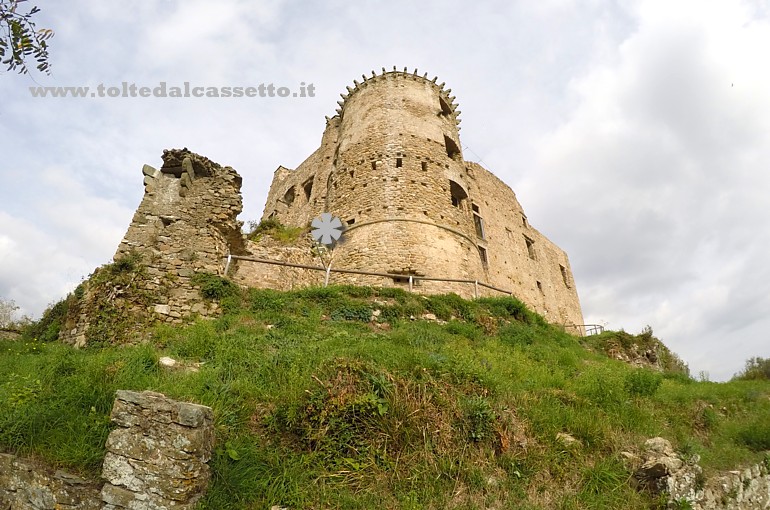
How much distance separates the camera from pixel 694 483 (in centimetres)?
448

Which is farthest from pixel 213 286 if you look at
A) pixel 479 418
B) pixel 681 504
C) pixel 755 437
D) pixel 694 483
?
pixel 755 437

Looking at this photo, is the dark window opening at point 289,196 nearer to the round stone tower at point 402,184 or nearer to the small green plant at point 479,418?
the round stone tower at point 402,184

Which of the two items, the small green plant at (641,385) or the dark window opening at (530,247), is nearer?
the small green plant at (641,385)

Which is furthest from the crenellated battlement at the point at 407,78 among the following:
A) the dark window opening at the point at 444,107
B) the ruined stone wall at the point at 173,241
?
the ruined stone wall at the point at 173,241

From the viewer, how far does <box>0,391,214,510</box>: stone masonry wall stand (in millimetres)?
3312

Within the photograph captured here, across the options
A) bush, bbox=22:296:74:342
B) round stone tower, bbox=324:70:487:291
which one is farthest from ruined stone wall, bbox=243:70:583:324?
bush, bbox=22:296:74:342

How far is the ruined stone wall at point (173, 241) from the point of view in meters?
7.30

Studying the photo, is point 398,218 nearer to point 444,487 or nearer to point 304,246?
point 304,246

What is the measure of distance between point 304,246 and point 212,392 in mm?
8863

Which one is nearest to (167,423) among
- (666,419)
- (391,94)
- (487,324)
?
(666,419)

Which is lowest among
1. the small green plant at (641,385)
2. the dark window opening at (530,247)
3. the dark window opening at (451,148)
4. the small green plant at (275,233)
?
the small green plant at (641,385)

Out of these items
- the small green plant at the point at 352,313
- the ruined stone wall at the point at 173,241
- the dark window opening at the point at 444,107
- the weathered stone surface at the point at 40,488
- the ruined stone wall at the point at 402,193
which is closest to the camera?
the weathered stone surface at the point at 40,488

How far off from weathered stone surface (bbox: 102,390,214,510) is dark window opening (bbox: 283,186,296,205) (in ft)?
64.7

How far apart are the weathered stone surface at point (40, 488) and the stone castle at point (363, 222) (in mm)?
3830
